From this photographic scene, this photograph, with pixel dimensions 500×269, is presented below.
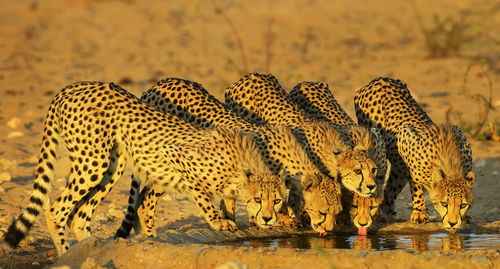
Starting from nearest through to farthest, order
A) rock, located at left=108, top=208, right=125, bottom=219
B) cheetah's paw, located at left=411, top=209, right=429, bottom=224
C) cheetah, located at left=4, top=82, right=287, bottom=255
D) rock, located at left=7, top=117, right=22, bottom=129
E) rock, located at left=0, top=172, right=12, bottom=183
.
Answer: cheetah, located at left=4, top=82, right=287, bottom=255, cheetah's paw, located at left=411, top=209, right=429, bottom=224, rock, located at left=108, top=208, right=125, bottom=219, rock, located at left=0, top=172, right=12, bottom=183, rock, located at left=7, top=117, right=22, bottom=129

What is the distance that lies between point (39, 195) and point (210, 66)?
338 inches

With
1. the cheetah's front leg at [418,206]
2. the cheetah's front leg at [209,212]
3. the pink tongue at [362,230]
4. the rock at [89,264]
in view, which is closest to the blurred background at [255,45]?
the cheetah's front leg at [418,206]

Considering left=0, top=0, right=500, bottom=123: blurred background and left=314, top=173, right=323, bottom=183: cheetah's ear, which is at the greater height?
left=0, top=0, right=500, bottom=123: blurred background

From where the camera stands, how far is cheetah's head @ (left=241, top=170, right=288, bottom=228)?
207 inches

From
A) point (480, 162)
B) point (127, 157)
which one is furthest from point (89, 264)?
point (480, 162)

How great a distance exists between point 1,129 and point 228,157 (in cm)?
475

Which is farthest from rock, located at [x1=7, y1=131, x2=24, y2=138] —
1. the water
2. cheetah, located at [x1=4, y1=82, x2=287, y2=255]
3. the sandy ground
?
the water

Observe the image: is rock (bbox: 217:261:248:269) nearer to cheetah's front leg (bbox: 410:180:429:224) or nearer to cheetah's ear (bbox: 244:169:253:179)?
cheetah's ear (bbox: 244:169:253:179)

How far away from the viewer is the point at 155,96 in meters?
6.70

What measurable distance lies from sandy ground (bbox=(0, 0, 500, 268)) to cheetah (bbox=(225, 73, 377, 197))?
0.56m

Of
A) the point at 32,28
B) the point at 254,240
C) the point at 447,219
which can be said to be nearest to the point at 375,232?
the point at 447,219

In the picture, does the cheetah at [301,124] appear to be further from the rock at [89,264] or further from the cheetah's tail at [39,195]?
the rock at [89,264]

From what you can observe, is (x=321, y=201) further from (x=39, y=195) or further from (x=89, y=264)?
(x=39, y=195)

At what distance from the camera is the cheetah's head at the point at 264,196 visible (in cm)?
527
